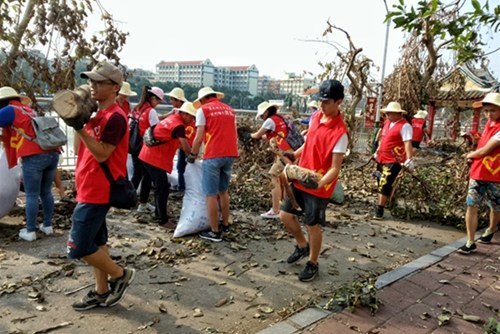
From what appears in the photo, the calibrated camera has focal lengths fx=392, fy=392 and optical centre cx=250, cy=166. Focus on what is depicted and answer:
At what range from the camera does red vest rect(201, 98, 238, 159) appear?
468cm

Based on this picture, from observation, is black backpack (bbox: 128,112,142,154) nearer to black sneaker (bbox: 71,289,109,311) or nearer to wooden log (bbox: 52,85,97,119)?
black sneaker (bbox: 71,289,109,311)

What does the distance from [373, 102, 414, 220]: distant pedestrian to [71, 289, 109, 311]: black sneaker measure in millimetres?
4565

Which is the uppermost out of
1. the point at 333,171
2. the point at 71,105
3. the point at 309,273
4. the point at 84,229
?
the point at 71,105

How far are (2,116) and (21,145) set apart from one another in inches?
14.1

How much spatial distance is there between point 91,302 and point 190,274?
1026mm

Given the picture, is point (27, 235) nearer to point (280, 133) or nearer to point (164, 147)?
point (164, 147)

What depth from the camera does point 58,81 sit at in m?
7.11

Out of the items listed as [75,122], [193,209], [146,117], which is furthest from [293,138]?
[75,122]

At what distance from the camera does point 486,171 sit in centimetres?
476

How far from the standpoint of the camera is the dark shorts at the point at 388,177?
20.2 feet

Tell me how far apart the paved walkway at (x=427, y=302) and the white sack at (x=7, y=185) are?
3.49m

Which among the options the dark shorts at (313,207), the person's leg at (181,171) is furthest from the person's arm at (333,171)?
the person's leg at (181,171)

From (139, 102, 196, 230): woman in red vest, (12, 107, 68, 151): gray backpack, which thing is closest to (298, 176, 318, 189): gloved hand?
(139, 102, 196, 230): woman in red vest

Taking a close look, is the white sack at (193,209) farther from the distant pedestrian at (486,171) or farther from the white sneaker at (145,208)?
the distant pedestrian at (486,171)
